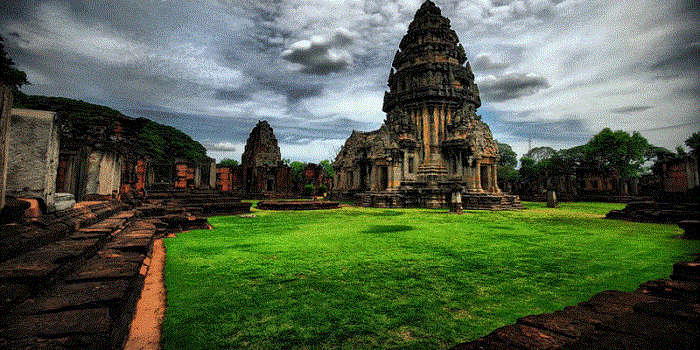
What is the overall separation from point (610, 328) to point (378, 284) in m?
1.79

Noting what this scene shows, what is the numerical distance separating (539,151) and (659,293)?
7278cm

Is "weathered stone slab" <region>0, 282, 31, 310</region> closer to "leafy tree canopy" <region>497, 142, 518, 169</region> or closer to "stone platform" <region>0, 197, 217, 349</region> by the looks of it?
"stone platform" <region>0, 197, 217, 349</region>

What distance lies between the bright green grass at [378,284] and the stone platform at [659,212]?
4522 mm

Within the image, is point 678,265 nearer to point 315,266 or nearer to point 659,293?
point 659,293

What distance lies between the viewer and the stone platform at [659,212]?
8.21 meters

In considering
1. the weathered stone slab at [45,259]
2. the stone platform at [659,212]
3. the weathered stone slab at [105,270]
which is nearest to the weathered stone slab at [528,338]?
the weathered stone slab at [105,270]

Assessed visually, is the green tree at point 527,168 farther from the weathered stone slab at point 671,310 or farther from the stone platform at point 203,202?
the weathered stone slab at point 671,310

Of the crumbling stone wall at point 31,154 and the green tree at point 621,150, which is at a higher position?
the green tree at point 621,150

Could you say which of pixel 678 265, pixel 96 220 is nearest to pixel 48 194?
pixel 96 220

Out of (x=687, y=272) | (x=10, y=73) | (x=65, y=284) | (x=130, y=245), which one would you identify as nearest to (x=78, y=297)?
(x=65, y=284)

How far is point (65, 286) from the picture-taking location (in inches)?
80.2

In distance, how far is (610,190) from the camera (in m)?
21.9

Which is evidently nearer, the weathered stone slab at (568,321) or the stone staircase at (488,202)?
the weathered stone slab at (568,321)

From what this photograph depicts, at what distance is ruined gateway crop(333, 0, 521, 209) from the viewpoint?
51.8 feet
